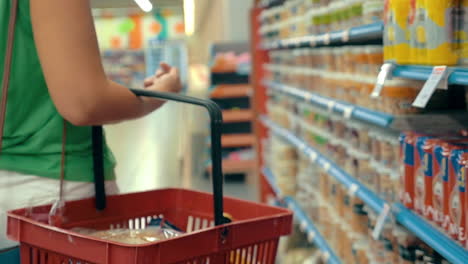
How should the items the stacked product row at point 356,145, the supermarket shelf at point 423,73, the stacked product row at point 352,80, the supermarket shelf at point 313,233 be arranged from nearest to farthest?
the supermarket shelf at point 423,73 → the stacked product row at point 352,80 → the stacked product row at point 356,145 → the supermarket shelf at point 313,233

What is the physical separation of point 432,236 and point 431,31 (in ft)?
2.04

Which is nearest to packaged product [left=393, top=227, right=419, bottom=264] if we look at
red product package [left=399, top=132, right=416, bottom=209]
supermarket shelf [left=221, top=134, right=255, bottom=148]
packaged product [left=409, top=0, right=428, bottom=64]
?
red product package [left=399, top=132, right=416, bottom=209]

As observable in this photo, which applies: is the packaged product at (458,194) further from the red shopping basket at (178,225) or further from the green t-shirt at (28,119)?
the green t-shirt at (28,119)

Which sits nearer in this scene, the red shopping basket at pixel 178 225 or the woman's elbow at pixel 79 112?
the red shopping basket at pixel 178 225

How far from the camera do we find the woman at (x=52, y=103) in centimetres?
154

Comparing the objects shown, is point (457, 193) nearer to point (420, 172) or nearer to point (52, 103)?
point (420, 172)

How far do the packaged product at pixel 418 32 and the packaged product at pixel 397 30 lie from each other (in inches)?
2.0

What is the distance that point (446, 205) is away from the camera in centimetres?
206

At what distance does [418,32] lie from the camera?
215 centimetres

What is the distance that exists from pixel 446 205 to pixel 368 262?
117 centimetres

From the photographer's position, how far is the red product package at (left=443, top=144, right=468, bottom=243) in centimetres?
192

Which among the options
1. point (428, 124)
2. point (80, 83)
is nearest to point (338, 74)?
point (428, 124)

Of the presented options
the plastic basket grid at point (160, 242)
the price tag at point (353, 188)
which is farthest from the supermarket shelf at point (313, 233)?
the plastic basket grid at point (160, 242)

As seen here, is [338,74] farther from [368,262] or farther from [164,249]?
[164,249]
